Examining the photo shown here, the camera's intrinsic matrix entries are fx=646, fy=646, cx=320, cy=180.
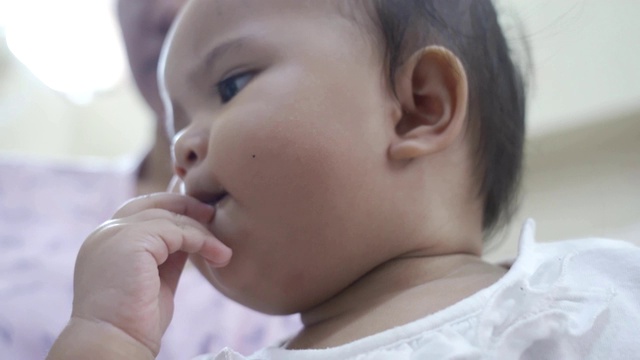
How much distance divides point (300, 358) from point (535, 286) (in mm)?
180

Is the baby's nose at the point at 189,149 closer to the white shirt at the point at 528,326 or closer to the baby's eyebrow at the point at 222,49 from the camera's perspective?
the baby's eyebrow at the point at 222,49

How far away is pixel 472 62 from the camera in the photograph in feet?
1.98

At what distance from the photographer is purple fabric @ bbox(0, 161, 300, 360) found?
818 mm

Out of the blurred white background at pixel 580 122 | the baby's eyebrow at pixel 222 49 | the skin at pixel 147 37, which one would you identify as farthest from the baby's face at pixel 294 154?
the skin at pixel 147 37

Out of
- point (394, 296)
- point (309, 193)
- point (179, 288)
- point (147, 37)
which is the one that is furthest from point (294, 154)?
point (147, 37)

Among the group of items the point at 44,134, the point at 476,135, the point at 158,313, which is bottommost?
the point at 44,134

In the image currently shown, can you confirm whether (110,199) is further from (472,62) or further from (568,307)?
(568,307)

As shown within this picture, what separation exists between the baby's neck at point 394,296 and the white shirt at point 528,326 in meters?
0.03

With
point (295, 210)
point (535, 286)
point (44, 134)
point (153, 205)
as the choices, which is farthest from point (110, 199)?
point (44, 134)

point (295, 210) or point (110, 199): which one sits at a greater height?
point (295, 210)

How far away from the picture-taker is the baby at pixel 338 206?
465 mm

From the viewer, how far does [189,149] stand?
0.56m

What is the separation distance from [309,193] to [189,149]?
0.12 metres

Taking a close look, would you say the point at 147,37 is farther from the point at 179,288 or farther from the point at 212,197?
the point at 212,197
